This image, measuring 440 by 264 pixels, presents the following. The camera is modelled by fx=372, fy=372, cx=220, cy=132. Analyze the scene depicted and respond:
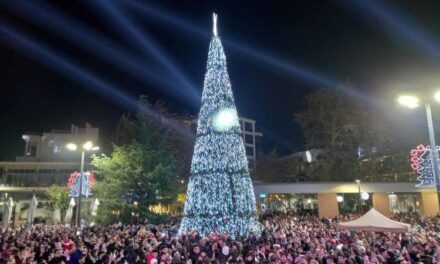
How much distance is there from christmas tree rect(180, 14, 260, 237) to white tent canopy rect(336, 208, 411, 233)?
469 centimetres

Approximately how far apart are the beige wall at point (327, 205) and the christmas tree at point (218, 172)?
731 inches

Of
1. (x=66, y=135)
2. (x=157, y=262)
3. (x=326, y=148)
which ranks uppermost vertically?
(x=66, y=135)

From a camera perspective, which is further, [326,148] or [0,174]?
[0,174]

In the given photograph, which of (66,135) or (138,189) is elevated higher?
(66,135)

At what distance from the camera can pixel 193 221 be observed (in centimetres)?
1819

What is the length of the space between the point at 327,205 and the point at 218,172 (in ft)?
69.0

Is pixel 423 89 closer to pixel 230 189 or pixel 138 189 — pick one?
pixel 230 189

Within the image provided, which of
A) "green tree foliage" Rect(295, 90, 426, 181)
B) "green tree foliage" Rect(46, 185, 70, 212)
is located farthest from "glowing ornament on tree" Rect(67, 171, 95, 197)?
"green tree foliage" Rect(295, 90, 426, 181)

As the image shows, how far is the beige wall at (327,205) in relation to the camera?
115 feet

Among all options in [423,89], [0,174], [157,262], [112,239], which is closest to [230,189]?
[112,239]

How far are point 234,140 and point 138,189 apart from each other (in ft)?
35.2

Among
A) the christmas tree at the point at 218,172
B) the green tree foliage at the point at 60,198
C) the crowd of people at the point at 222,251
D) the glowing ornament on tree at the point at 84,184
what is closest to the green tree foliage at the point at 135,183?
the glowing ornament on tree at the point at 84,184

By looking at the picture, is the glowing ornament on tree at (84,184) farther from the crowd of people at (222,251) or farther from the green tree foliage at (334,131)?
the green tree foliage at (334,131)

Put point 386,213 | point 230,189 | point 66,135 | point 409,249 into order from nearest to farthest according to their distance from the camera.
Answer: point 409,249 < point 230,189 < point 386,213 < point 66,135
